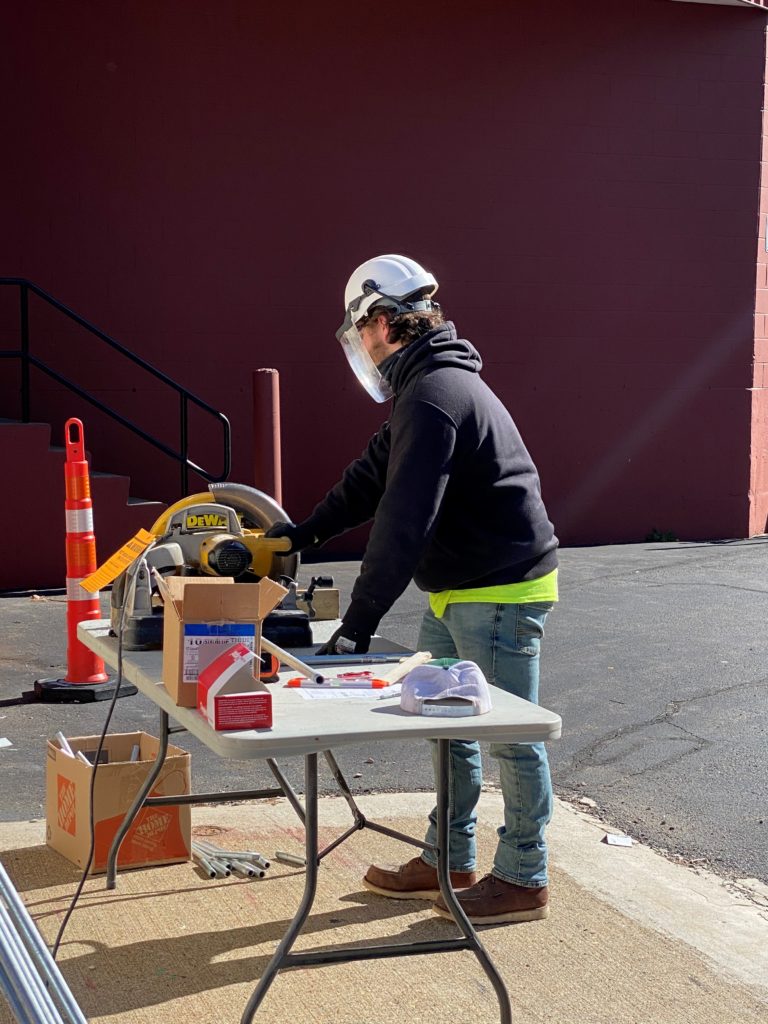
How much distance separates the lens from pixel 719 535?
508 inches

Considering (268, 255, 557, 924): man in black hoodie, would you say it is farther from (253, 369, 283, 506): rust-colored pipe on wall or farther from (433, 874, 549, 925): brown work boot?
(253, 369, 283, 506): rust-colored pipe on wall

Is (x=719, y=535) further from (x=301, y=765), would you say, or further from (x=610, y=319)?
(x=301, y=765)

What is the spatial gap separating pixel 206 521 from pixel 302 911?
148 centimetres

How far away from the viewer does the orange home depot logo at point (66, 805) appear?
437cm

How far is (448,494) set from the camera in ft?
12.6

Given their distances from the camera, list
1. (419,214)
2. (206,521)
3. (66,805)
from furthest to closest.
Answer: (419,214)
(66,805)
(206,521)

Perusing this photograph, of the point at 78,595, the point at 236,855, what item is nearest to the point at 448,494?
the point at 236,855

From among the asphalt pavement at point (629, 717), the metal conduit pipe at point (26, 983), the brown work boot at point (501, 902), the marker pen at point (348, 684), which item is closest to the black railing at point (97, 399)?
the asphalt pavement at point (629, 717)

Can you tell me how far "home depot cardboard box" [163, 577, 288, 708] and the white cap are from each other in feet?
1.30

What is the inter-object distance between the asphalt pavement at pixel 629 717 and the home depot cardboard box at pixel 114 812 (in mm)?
539

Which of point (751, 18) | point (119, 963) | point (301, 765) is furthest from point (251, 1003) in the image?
point (751, 18)

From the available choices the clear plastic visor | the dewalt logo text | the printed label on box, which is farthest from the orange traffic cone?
the printed label on box

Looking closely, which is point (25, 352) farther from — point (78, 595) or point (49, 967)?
point (49, 967)

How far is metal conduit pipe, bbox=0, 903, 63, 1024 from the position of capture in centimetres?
234
